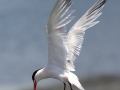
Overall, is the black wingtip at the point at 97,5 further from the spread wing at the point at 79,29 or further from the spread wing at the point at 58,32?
the spread wing at the point at 58,32

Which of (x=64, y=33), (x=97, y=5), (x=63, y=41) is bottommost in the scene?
(x=63, y=41)

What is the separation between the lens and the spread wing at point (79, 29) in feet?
31.4

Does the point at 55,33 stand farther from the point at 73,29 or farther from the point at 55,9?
the point at 73,29

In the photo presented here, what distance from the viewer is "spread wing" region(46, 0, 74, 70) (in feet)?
26.9

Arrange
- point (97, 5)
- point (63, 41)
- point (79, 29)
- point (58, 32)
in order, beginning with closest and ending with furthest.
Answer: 1. point (58, 32)
2. point (63, 41)
3. point (97, 5)
4. point (79, 29)

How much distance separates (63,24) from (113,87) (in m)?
11.3

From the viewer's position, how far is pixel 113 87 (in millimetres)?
19328

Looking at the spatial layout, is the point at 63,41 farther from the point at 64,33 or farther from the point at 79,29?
the point at 79,29

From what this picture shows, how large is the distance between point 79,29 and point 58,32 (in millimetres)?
1373

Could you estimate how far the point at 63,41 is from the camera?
862 cm

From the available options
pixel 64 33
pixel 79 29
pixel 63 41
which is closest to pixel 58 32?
pixel 64 33

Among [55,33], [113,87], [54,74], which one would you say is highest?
[55,33]

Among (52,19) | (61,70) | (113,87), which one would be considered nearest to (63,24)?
(52,19)

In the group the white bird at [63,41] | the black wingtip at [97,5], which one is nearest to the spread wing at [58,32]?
the white bird at [63,41]
